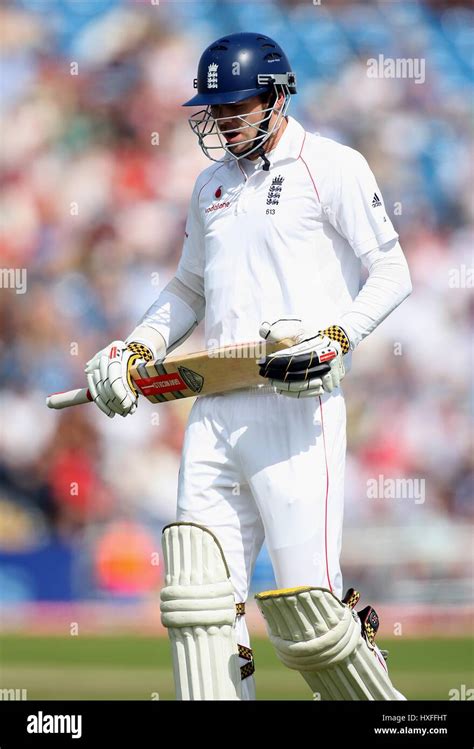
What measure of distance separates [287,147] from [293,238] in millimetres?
249

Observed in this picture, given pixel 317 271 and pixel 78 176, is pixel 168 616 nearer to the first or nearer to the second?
pixel 317 271

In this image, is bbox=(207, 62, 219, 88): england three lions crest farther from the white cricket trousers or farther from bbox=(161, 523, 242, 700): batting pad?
bbox=(161, 523, 242, 700): batting pad


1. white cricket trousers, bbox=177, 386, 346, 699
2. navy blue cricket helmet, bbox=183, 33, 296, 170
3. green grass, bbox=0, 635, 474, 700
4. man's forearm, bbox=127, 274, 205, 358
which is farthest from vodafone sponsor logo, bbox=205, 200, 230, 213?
green grass, bbox=0, 635, 474, 700

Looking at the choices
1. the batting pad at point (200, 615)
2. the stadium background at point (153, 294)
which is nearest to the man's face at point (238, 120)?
the batting pad at point (200, 615)

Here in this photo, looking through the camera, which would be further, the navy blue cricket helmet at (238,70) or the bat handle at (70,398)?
the bat handle at (70,398)

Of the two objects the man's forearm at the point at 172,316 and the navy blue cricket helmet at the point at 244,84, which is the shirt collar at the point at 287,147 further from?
the man's forearm at the point at 172,316

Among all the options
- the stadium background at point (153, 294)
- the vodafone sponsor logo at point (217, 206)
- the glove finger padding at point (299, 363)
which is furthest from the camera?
the stadium background at point (153, 294)

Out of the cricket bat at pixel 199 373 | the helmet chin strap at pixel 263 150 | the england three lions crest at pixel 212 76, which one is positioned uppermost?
the england three lions crest at pixel 212 76

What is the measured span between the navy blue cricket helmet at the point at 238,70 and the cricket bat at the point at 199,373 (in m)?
0.60

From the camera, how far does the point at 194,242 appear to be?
3.30m

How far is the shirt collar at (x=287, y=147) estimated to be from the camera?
309 cm

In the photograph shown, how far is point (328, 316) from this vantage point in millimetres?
3037

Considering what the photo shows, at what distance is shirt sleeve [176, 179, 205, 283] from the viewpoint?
3.27 metres
